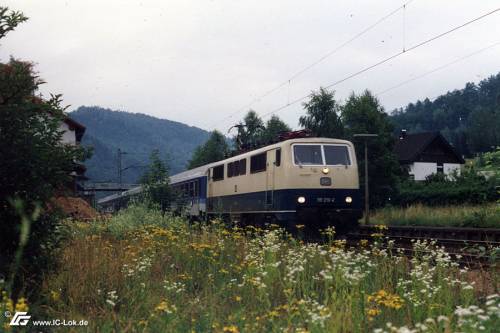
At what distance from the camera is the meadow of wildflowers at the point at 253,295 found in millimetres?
5375

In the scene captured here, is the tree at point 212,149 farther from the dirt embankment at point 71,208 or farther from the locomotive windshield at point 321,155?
the locomotive windshield at point 321,155

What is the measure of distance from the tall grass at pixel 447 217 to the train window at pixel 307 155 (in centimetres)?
510

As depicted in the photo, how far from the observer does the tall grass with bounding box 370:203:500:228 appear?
20.1m

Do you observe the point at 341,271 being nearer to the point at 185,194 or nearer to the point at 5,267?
the point at 5,267

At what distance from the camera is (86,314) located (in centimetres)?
635

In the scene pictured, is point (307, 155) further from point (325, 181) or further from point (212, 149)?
point (212, 149)

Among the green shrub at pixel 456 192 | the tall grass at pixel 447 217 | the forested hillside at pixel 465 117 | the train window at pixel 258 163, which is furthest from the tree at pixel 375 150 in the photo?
the forested hillside at pixel 465 117

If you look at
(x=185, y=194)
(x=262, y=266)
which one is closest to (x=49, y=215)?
(x=262, y=266)

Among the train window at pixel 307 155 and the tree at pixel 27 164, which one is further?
the train window at pixel 307 155

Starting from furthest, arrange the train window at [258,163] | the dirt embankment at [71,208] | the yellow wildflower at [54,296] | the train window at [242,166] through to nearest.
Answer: the train window at [242,166], the train window at [258,163], the dirt embankment at [71,208], the yellow wildflower at [54,296]

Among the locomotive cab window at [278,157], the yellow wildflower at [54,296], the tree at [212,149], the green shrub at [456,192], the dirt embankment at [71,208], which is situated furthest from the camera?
the tree at [212,149]

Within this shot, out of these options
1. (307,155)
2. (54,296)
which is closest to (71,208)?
(54,296)

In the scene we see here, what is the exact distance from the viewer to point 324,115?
2168 inches

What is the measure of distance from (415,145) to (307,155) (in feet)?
196
